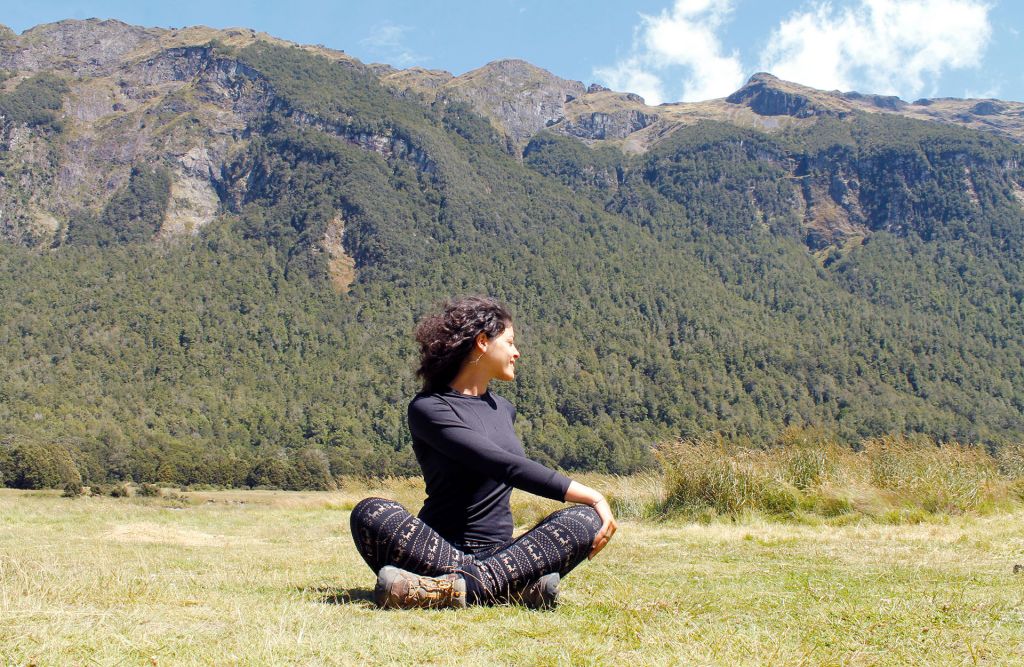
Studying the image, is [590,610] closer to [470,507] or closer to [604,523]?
[604,523]

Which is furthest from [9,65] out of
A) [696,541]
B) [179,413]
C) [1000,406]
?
[696,541]

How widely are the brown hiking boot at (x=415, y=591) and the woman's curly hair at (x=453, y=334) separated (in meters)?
0.91

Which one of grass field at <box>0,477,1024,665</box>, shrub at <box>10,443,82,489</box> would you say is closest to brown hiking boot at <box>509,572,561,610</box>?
grass field at <box>0,477,1024,665</box>

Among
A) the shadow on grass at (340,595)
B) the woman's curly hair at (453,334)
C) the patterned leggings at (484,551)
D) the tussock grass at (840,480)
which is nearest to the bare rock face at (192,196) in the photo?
the tussock grass at (840,480)

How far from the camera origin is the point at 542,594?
361cm

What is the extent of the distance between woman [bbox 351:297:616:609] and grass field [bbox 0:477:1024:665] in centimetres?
18

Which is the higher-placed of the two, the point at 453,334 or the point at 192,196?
the point at 192,196

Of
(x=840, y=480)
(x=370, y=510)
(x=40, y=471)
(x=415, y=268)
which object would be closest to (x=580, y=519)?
(x=370, y=510)

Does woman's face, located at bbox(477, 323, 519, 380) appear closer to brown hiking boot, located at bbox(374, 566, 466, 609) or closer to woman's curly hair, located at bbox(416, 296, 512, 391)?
woman's curly hair, located at bbox(416, 296, 512, 391)

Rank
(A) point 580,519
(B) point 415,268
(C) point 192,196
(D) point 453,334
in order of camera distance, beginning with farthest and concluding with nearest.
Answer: (C) point 192,196 < (B) point 415,268 < (D) point 453,334 < (A) point 580,519

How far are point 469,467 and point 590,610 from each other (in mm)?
813

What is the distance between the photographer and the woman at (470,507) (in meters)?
3.60

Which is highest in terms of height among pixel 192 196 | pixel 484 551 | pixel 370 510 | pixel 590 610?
pixel 192 196

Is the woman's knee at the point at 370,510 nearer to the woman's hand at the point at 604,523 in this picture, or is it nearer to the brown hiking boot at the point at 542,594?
the brown hiking boot at the point at 542,594
